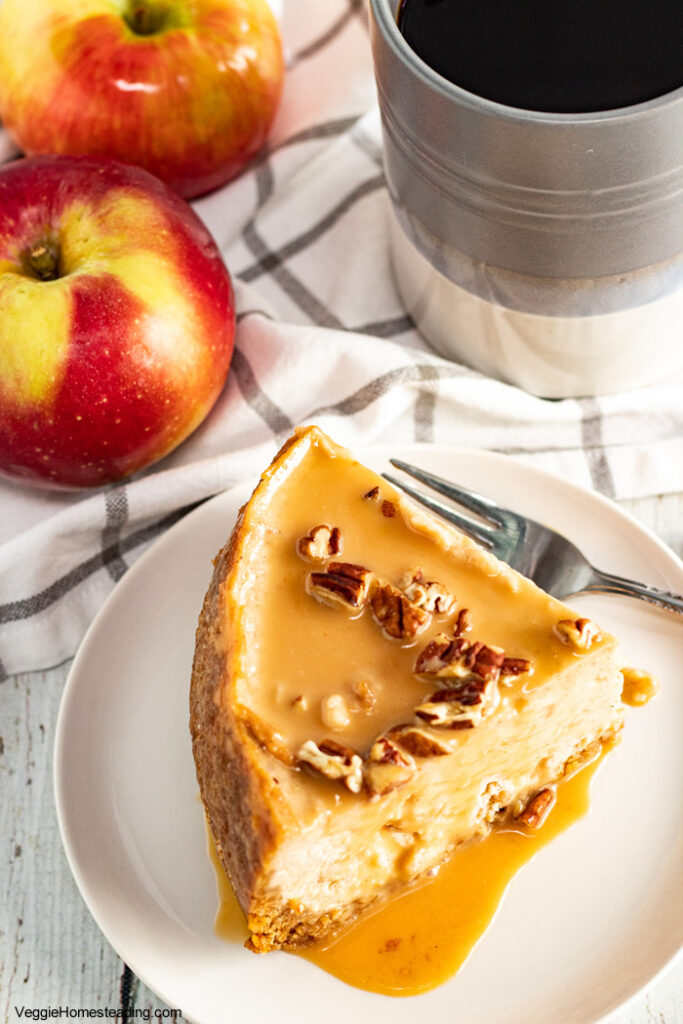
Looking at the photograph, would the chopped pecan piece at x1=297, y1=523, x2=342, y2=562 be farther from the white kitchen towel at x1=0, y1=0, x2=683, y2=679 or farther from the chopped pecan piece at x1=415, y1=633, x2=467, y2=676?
the white kitchen towel at x1=0, y1=0, x2=683, y2=679

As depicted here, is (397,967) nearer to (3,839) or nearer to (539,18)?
(3,839)

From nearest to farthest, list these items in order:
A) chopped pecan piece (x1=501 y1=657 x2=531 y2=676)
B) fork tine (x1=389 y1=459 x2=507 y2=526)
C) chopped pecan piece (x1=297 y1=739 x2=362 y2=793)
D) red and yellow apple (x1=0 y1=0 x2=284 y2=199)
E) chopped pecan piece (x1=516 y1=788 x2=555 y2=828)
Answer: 1. chopped pecan piece (x1=297 y1=739 x2=362 y2=793)
2. chopped pecan piece (x1=501 y1=657 x2=531 y2=676)
3. chopped pecan piece (x1=516 y1=788 x2=555 y2=828)
4. fork tine (x1=389 y1=459 x2=507 y2=526)
5. red and yellow apple (x1=0 y1=0 x2=284 y2=199)

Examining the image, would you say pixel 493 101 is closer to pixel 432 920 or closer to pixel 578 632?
pixel 578 632

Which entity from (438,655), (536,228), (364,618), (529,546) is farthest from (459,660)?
(536,228)

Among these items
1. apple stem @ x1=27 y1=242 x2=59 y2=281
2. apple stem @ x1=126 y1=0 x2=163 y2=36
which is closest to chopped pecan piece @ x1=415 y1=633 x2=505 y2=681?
apple stem @ x1=27 y1=242 x2=59 y2=281

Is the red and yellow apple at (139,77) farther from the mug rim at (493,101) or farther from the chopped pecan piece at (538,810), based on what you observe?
the chopped pecan piece at (538,810)

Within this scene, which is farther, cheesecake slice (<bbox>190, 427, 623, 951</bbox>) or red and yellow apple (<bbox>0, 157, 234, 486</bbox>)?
red and yellow apple (<bbox>0, 157, 234, 486</bbox>)
